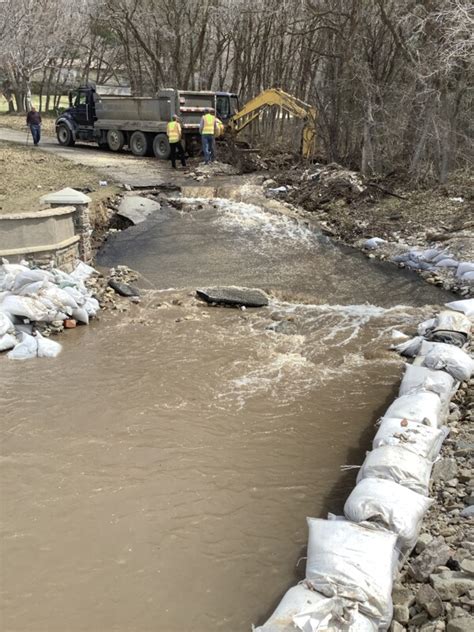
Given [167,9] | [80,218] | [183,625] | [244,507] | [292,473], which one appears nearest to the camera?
[183,625]

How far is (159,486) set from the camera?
14.3ft

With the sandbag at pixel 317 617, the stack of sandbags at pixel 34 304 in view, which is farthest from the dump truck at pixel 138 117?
the sandbag at pixel 317 617

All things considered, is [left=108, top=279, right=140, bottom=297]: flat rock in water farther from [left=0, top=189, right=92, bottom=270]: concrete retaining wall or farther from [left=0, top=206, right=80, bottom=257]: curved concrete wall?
[left=0, top=206, right=80, bottom=257]: curved concrete wall

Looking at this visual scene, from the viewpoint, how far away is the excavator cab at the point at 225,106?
17781 millimetres

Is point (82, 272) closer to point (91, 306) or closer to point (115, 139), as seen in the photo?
point (91, 306)

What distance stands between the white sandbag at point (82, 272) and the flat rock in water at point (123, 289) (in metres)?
0.41

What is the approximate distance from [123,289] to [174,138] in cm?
802

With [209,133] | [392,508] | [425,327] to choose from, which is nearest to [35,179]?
[209,133]

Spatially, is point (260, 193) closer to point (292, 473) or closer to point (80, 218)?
point (80, 218)

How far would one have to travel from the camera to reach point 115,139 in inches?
703

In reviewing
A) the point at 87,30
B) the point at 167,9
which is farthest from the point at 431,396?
the point at 87,30

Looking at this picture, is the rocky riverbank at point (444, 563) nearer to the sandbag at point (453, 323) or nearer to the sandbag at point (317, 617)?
the sandbag at point (317, 617)

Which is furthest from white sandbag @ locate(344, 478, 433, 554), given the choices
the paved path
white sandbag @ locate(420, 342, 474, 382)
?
the paved path

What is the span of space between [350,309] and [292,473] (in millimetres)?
4042
